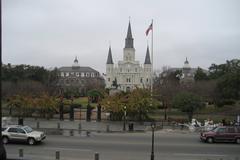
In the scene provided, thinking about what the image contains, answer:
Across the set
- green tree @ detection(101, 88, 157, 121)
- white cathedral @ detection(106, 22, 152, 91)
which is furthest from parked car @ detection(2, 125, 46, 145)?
white cathedral @ detection(106, 22, 152, 91)

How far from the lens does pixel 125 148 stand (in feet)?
77.7

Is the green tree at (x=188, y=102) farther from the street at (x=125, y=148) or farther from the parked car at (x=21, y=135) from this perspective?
the parked car at (x=21, y=135)

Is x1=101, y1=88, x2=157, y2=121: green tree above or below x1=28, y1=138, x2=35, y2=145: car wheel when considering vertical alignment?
above

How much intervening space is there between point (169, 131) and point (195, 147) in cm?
916

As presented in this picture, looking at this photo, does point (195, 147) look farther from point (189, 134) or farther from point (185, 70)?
point (185, 70)

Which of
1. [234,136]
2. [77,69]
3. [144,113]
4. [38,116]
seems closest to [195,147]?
[234,136]

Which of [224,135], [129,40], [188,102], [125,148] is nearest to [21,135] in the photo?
[125,148]

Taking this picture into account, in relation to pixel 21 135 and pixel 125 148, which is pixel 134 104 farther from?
pixel 21 135

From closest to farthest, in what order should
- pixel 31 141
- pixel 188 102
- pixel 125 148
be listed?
pixel 125 148, pixel 31 141, pixel 188 102

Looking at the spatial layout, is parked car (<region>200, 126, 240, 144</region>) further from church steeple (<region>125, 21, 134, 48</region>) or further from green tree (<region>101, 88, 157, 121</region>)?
church steeple (<region>125, 21, 134, 48</region>)

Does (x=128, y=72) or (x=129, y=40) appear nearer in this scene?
(x=129, y=40)

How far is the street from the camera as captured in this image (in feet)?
68.3

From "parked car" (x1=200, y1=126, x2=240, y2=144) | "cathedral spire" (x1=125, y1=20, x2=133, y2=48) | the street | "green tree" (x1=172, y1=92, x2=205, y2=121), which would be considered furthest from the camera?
"cathedral spire" (x1=125, y1=20, x2=133, y2=48)

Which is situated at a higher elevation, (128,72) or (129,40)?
(129,40)
